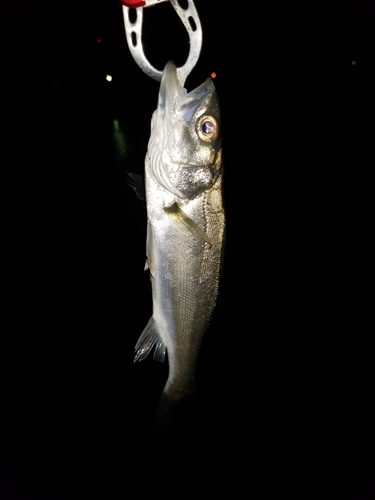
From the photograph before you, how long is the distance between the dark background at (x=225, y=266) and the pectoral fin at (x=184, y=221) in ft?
7.58

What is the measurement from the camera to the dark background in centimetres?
307

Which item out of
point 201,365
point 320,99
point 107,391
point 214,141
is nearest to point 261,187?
point 320,99

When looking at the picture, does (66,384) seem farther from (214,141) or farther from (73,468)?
(214,141)

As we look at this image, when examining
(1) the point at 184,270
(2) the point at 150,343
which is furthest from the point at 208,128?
(2) the point at 150,343

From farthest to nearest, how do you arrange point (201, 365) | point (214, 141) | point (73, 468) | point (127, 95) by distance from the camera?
point (127, 95)
point (201, 365)
point (73, 468)
point (214, 141)

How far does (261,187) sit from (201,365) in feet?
8.46

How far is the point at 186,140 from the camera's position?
1060 mm

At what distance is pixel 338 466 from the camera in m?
3.01

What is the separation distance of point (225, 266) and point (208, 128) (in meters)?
2.79

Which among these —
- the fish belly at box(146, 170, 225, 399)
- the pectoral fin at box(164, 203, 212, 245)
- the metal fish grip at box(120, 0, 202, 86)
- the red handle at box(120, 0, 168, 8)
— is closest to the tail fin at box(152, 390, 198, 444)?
the fish belly at box(146, 170, 225, 399)

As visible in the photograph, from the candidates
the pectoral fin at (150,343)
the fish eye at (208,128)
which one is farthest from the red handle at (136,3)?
the pectoral fin at (150,343)

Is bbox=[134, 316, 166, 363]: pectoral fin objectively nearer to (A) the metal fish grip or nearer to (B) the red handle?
(A) the metal fish grip

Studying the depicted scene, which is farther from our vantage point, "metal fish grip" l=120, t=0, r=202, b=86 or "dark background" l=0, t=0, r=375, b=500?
"dark background" l=0, t=0, r=375, b=500

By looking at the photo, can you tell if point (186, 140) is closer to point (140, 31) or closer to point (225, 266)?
point (140, 31)
